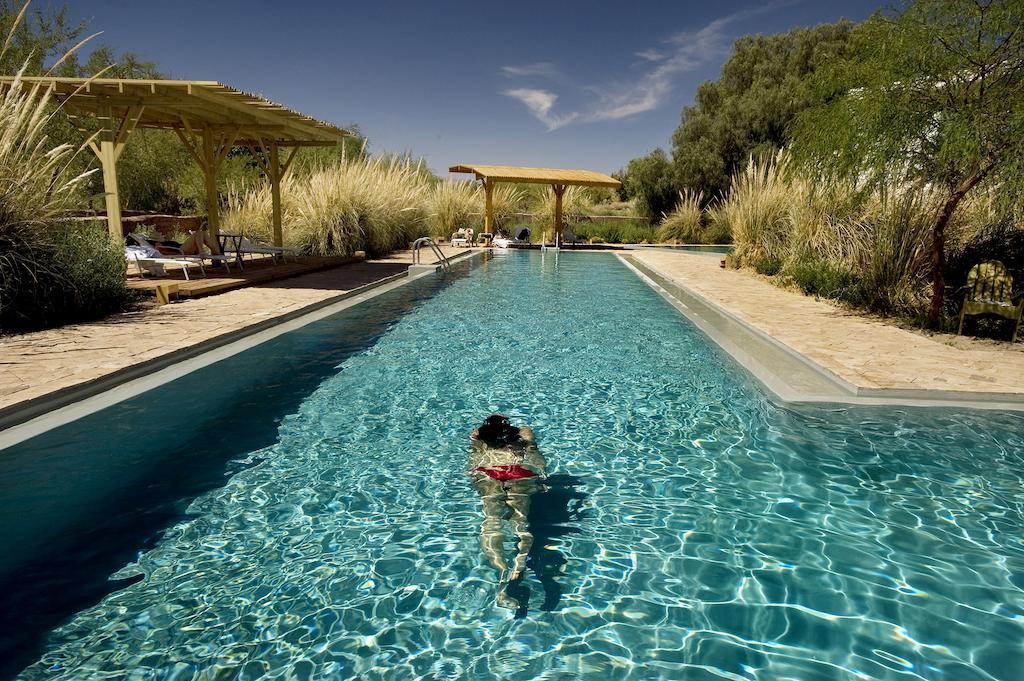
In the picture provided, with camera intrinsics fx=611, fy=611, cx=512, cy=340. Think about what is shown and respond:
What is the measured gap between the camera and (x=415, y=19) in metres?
25.8

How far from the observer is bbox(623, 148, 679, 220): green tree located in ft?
102

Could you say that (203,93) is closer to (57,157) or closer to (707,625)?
(57,157)

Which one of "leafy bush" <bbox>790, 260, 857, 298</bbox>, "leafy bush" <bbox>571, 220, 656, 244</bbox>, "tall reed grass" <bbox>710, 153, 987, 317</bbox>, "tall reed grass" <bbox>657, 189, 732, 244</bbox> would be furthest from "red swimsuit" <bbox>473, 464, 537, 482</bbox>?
"tall reed grass" <bbox>657, 189, 732, 244</bbox>

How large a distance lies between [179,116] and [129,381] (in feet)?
26.8

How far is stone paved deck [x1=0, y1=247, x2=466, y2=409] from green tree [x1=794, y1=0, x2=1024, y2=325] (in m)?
7.21

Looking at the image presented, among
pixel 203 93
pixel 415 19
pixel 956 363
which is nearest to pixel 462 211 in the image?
pixel 415 19

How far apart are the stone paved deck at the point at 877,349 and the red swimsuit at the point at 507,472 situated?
299cm

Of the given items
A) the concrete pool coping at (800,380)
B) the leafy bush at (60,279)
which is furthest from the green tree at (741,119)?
the leafy bush at (60,279)

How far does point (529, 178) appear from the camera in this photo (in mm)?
21734

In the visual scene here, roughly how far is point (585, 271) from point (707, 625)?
13075 millimetres

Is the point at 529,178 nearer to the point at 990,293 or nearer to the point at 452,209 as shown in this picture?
the point at 452,209

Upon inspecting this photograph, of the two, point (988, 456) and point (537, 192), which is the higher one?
point (537, 192)

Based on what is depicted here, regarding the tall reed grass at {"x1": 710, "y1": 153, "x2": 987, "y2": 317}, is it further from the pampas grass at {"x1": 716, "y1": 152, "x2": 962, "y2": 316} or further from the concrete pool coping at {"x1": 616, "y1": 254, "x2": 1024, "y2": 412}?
the concrete pool coping at {"x1": 616, "y1": 254, "x2": 1024, "y2": 412}

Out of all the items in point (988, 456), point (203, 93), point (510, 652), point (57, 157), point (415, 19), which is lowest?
point (510, 652)
